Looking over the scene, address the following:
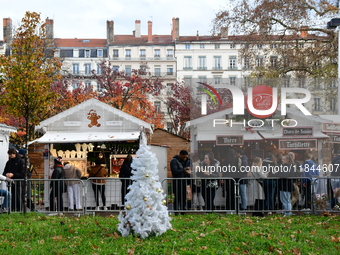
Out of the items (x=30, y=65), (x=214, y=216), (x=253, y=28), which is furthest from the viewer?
(x=253, y=28)

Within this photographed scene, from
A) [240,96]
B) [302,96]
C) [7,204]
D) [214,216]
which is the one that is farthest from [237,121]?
[7,204]

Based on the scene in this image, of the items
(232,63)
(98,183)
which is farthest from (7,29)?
(98,183)

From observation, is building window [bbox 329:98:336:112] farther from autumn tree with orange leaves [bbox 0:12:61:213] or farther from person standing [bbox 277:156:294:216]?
autumn tree with orange leaves [bbox 0:12:61:213]

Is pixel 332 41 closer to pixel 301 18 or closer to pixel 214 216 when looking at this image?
pixel 301 18

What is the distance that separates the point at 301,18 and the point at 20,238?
2178 centimetres

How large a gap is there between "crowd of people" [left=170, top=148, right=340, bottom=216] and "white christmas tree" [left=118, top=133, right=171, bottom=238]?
441 cm

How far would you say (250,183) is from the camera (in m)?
15.8

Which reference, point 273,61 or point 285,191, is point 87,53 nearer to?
point 273,61

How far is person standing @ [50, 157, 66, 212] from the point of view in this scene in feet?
52.6

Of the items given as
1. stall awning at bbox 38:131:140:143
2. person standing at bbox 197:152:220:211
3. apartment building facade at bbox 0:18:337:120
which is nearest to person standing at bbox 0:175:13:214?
stall awning at bbox 38:131:140:143

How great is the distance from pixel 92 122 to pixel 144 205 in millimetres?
9197

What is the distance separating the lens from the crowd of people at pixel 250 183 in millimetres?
15594

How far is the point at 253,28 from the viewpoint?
98.9 feet

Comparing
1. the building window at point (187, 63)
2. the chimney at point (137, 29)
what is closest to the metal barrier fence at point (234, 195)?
the building window at point (187, 63)
